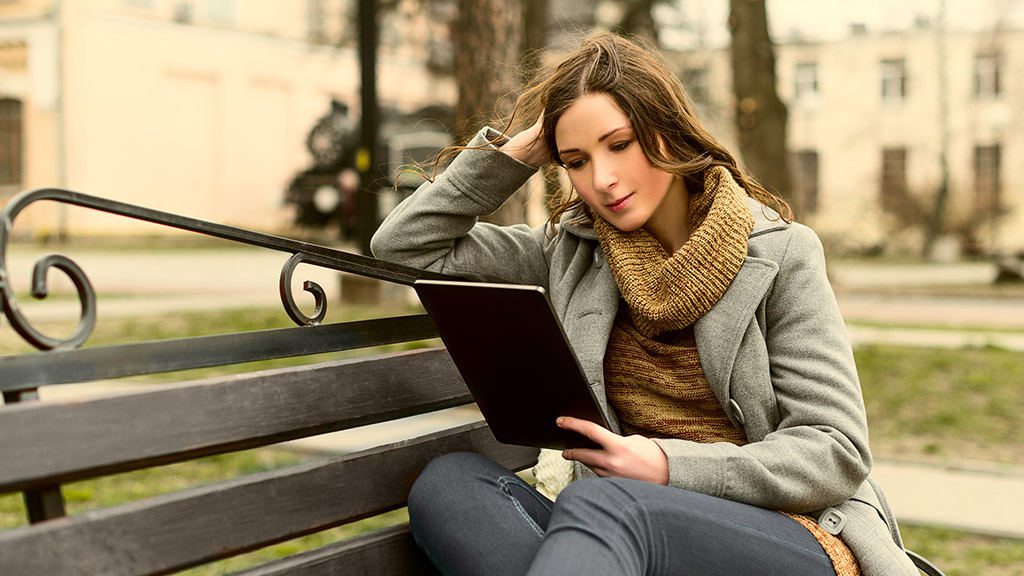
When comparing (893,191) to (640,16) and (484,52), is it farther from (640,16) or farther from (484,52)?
(484,52)

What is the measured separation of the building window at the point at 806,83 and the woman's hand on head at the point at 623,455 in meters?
30.1

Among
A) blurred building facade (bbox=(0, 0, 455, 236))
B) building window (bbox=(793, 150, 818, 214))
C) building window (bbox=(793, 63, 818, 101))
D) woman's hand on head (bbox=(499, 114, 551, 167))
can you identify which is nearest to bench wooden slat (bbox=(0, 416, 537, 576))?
woman's hand on head (bbox=(499, 114, 551, 167))

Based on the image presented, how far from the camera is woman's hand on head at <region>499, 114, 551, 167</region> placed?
219 cm

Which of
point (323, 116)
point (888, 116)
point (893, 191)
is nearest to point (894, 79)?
point (888, 116)

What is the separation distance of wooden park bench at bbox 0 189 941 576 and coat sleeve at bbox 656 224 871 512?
37 cm

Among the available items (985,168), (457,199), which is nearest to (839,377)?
(457,199)

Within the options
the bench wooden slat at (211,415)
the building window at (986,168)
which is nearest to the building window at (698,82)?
the bench wooden slat at (211,415)

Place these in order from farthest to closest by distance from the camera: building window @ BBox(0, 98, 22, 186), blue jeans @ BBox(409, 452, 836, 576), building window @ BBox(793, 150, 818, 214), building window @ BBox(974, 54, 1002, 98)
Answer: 1. building window @ BBox(793, 150, 818, 214)
2. building window @ BBox(974, 54, 1002, 98)
3. building window @ BBox(0, 98, 22, 186)
4. blue jeans @ BBox(409, 452, 836, 576)

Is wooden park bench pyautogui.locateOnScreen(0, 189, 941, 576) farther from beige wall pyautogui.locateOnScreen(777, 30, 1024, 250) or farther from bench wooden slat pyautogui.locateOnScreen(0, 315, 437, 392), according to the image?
beige wall pyautogui.locateOnScreen(777, 30, 1024, 250)

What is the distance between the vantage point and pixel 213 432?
1.50 m

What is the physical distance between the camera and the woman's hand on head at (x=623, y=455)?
1.70 meters

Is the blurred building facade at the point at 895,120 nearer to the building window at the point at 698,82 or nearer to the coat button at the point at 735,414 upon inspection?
the building window at the point at 698,82

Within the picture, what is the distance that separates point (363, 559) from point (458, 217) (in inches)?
31.3

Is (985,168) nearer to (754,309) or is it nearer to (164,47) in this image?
(164,47)
